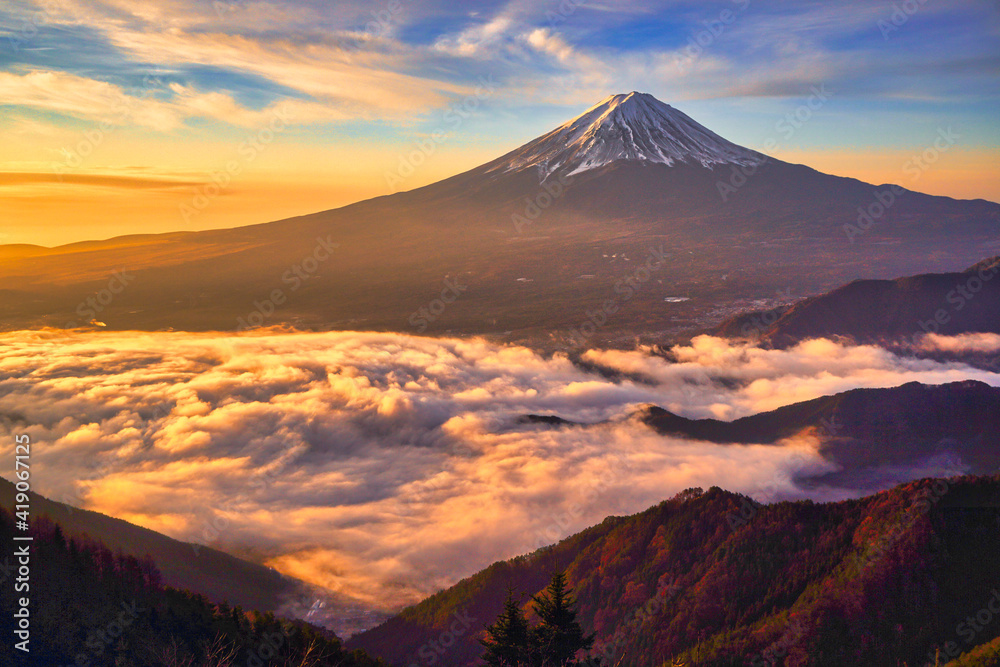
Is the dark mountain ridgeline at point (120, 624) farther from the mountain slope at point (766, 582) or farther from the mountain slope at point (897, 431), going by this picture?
the mountain slope at point (897, 431)

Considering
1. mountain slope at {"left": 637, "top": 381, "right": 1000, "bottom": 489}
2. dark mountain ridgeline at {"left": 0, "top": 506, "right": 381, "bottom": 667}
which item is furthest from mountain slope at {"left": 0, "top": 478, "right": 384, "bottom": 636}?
mountain slope at {"left": 637, "top": 381, "right": 1000, "bottom": 489}

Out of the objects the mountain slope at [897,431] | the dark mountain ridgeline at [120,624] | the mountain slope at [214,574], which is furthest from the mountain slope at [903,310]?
the dark mountain ridgeline at [120,624]

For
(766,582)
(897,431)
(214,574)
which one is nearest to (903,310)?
(897,431)

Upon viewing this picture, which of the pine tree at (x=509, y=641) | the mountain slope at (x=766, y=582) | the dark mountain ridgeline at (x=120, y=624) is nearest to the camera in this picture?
the pine tree at (x=509, y=641)

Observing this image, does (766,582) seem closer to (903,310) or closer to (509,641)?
(509,641)

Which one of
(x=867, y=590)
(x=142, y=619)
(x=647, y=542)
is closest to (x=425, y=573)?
(x=647, y=542)

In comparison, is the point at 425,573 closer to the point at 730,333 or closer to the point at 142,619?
Answer: the point at 142,619

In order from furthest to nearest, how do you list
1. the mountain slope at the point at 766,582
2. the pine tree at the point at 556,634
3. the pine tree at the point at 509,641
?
the mountain slope at the point at 766,582 < the pine tree at the point at 556,634 < the pine tree at the point at 509,641

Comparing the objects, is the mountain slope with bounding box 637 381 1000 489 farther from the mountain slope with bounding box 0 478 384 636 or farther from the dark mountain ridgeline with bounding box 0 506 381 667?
the dark mountain ridgeline with bounding box 0 506 381 667
